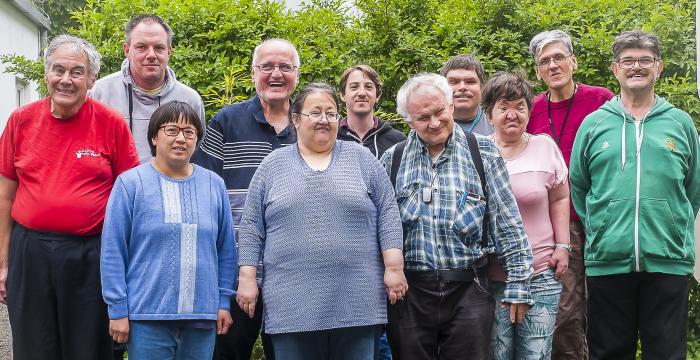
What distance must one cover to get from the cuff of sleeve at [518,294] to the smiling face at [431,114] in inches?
34.0

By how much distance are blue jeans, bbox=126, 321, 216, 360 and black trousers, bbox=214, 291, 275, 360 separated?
0.43m

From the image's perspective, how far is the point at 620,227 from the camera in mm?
4527

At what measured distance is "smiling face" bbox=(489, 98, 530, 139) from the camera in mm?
4625

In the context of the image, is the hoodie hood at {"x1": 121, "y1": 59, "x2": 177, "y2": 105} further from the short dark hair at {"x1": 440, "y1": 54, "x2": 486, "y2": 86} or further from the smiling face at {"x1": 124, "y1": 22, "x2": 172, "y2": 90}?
the short dark hair at {"x1": 440, "y1": 54, "x2": 486, "y2": 86}

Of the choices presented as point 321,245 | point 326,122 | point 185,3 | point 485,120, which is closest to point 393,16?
point 185,3

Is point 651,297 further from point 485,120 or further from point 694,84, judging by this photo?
point 694,84

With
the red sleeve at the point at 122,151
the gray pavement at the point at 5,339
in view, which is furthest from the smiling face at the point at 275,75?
the gray pavement at the point at 5,339

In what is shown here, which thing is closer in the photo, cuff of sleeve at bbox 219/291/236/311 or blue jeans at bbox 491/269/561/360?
cuff of sleeve at bbox 219/291/236/311

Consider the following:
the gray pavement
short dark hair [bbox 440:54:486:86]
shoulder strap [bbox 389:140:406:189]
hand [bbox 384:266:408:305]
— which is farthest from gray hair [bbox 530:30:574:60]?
the gray pavement

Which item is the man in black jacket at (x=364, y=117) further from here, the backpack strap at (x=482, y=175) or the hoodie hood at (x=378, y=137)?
the backpack strap at (x=482, y=175)

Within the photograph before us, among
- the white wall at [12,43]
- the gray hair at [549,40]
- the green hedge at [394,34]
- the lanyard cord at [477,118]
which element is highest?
the white wall at [12,43]

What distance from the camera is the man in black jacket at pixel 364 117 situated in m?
5.36

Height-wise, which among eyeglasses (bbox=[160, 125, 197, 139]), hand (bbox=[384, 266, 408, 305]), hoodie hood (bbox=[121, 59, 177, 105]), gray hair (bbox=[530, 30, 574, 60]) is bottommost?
hand (bbox=[384, 266, 408, 305])

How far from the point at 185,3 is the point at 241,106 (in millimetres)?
3073
